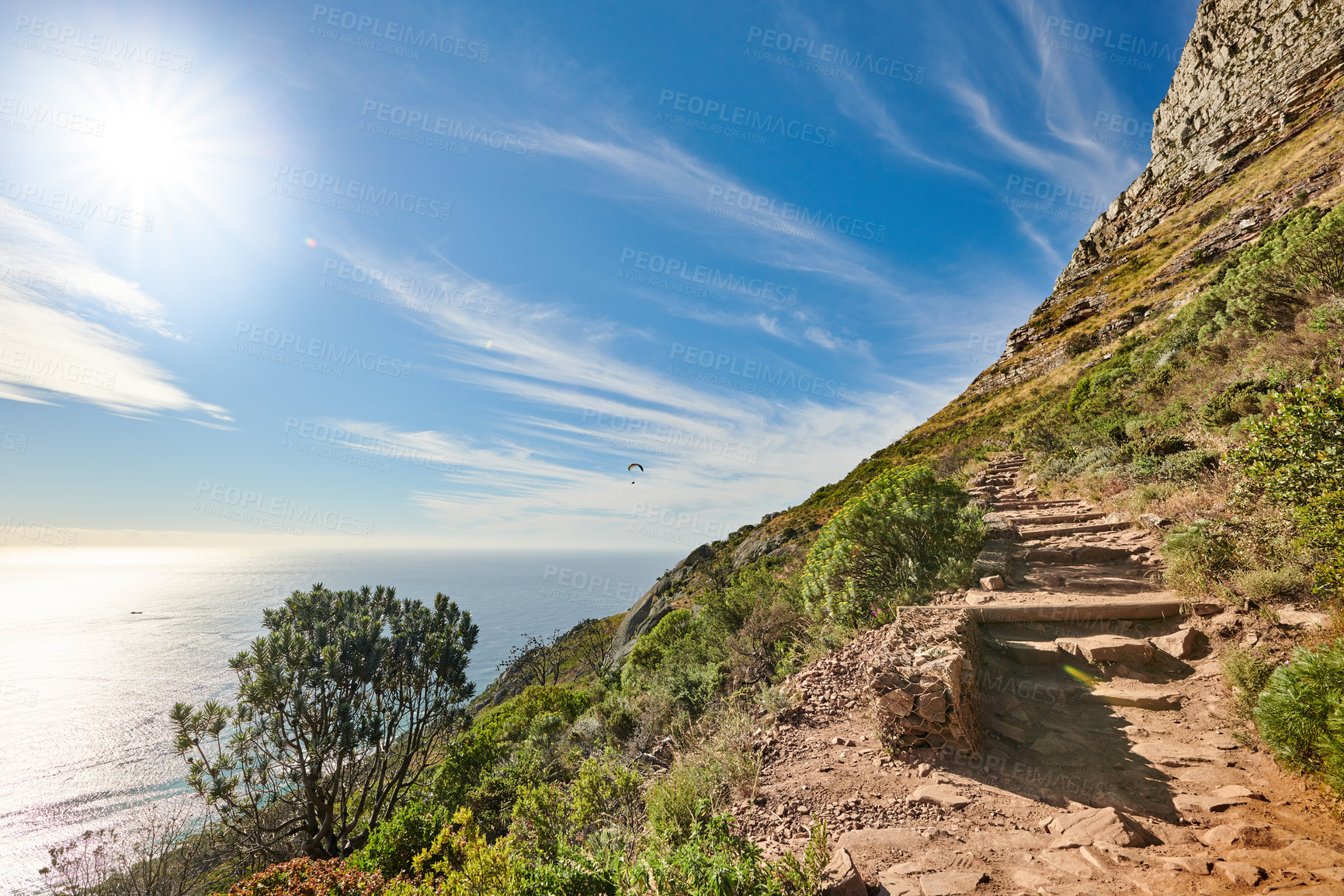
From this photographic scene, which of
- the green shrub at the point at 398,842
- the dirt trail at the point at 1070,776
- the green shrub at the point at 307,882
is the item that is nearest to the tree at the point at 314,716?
the green shrub at the point at 398,842

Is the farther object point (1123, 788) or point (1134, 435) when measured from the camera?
point (1134, 435)

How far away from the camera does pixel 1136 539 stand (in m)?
8.02

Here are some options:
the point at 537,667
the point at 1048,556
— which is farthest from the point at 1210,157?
the point at 537,667

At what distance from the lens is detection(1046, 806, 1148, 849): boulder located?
3.17 meters

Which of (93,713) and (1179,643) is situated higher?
(1179,643)

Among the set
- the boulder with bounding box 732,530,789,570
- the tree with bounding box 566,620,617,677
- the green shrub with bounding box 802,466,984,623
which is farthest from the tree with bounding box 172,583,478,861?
the boulder with bounding box 732,530,789,570

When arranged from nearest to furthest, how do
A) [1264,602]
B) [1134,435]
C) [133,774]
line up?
[1264,602], [1134,435], [133,774]

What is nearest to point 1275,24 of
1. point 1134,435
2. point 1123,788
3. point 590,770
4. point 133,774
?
point 1134,435

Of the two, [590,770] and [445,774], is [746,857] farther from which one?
[445,774]

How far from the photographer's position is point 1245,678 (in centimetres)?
436

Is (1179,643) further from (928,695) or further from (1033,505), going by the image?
(1033,505)

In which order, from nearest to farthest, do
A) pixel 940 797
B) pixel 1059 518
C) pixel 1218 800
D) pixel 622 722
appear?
1. pixel 1218 800
2. pixel 940 797
3. pixel 1059 518
4. pixel 622 722

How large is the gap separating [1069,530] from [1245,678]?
580 centimetres

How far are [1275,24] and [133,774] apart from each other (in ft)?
416
